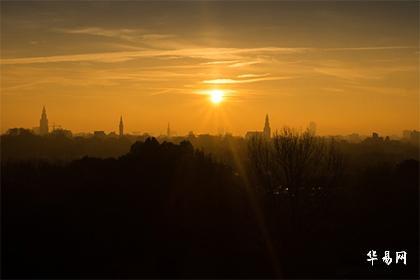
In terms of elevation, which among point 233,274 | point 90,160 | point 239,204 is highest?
point 90,160

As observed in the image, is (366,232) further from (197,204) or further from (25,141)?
(25,141)

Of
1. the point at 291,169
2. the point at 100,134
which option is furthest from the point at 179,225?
the point at 100,134

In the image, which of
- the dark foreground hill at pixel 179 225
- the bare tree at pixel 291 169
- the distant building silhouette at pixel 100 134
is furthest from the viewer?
the distant building silhouette at pixel 100 134

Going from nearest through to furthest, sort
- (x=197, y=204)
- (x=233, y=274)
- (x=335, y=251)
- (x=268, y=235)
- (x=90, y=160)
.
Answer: (x=233, y=274) → (x=335, y=251) → (x=268, y=235) → (x=197, y=204) → (x=90, y=160)

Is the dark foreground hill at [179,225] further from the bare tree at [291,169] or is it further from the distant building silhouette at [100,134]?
the distant building silhouette at [100,134]

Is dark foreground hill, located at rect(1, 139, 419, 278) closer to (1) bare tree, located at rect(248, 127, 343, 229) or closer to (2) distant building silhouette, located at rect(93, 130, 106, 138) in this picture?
(1) bare tree, located at rect(248, 127, 343, 229)

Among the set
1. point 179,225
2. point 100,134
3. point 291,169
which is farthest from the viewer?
point 100,134

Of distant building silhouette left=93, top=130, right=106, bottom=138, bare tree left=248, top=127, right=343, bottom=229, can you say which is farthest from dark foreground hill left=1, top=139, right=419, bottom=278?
distant building silhouette left=93, top=130, right=106, bottom=138

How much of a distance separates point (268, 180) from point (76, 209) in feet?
31.4

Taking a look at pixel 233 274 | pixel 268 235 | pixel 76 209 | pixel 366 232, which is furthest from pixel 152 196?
pixel 366 232

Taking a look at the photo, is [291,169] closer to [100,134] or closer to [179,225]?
[179,225]

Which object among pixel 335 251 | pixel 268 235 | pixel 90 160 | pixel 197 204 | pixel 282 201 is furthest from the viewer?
pixel 90 160

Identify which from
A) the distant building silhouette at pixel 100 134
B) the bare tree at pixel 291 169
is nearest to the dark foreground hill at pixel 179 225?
the bare tree at pixel 291 169

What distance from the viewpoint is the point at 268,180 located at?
27109 mm
